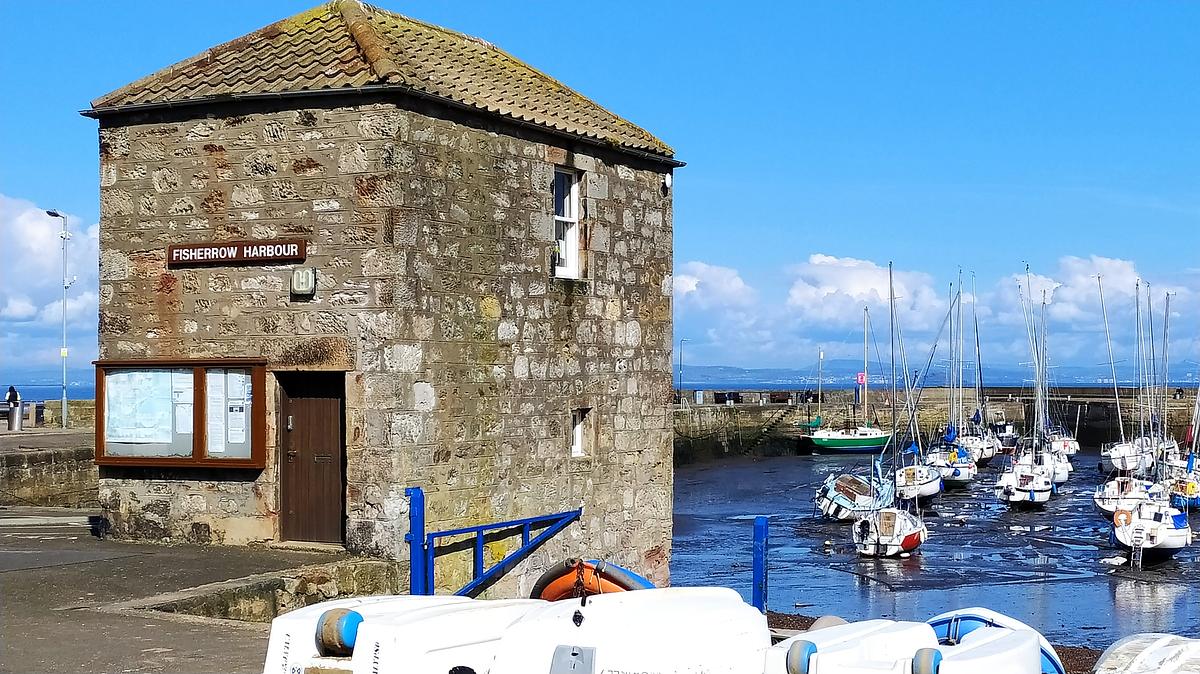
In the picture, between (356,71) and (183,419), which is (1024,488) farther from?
(356,71)

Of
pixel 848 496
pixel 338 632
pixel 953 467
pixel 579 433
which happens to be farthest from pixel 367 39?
pixel 953 467

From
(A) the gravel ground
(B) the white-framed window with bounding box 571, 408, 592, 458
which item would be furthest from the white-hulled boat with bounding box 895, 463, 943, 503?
(B) the white-framed window with bounding box 571, 408, 592, 458

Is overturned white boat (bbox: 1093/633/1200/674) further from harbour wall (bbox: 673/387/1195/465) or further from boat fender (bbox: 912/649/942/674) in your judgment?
harbour wall (bbox: 673/387/1195/465)

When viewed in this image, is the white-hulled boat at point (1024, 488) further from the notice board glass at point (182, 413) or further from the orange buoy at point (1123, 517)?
the notice board glass at point (182, 413)

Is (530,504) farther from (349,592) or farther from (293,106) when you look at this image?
(293,106)

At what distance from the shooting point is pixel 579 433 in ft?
51.7

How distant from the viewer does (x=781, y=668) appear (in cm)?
635

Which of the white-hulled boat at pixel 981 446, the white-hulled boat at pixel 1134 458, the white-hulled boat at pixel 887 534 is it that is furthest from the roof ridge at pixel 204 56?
the white-hulled boat at pixel 981 446

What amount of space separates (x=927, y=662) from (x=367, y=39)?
9697mm

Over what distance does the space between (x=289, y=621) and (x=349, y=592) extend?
545 cm

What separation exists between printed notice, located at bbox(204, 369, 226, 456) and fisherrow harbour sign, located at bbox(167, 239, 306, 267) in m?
1.14

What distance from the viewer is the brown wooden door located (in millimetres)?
13383

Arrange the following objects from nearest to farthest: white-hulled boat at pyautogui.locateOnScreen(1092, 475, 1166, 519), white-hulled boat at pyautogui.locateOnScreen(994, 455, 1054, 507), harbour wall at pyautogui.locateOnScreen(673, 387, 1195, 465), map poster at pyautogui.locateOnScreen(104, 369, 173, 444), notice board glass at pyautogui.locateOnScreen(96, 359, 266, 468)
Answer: notice board glass at pyautogui.locateOnScreen(96, 359, 266, 468)
map poster at pyautogui.locateOnScreen(104, 369, 173, 444)
white-hulled boat at pyautogui.locateOnScreen(1092, 475, 1166, 519)
white-hulled boat at pyautogui.locateOnScreen(994, 455, 1054, 507)
harbour wall at pyautogui.locateOnScreen(673, 387, 1195, 465)

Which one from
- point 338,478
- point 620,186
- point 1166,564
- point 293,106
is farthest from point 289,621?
point 1166,564
